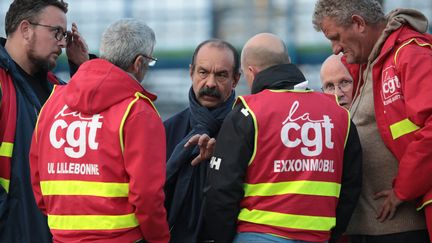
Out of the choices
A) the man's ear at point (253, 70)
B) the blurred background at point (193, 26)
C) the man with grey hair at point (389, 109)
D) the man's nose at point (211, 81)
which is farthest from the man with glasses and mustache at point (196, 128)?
the blurred background at point (193, 26)

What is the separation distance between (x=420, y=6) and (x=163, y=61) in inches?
131

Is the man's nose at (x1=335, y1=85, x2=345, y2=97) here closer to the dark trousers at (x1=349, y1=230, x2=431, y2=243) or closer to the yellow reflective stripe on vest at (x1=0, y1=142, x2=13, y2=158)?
the dark trousers at (x1=349, y1=230, x2=431, y2=243)

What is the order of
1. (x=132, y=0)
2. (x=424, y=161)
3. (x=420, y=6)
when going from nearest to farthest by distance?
(x=424, y=161) < (x=420, y=6) < (x=132, y=0)

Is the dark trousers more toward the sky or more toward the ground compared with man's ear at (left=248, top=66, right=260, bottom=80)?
more toward the ground

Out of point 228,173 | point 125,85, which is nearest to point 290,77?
point 228,173

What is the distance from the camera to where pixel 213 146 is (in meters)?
3.60

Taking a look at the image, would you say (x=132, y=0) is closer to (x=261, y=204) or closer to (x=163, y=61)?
(x=163, y=61)

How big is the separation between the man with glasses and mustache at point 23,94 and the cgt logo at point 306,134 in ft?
4.40

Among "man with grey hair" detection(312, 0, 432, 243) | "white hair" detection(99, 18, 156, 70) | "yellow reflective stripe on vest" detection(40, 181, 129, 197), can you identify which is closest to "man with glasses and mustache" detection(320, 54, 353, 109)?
"man with grey hair" detection(312, 0, 432, 243)

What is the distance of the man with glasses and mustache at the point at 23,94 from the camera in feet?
12.2

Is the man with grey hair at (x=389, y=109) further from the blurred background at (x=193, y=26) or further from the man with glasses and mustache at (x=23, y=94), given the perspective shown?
the blurred background at (x=193, y=26)

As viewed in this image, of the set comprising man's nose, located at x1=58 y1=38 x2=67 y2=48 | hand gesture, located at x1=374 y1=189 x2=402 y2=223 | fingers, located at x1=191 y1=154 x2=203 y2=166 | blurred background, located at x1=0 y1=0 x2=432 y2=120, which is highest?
man's nose, located at x1=58 y1=38 x2=67 y2=48

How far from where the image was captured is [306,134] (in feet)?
10.8

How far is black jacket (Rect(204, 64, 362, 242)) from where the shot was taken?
3.25 m
